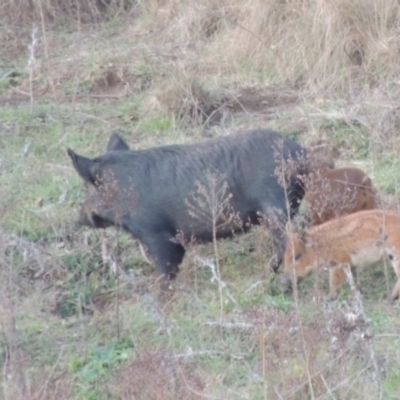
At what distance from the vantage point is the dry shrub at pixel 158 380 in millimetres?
5195

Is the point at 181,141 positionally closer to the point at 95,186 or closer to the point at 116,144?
the point at 116,144

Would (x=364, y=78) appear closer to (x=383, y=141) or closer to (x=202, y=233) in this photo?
(x=383, y=141)

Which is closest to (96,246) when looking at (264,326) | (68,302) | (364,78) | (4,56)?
(68,302)

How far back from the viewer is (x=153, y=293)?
731 cm

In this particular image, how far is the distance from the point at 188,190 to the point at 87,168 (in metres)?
0.66

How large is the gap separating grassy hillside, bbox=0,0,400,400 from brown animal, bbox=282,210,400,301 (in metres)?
0.12

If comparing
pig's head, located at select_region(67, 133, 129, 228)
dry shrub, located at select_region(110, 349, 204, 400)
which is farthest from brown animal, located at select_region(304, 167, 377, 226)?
dry shrub, located at select_region(110, 349, 204, 400)

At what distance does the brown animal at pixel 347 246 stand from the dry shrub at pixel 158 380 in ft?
4.67

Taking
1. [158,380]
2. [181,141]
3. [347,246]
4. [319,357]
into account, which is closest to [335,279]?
[347,246]

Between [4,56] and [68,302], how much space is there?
18.8 feet

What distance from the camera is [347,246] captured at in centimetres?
707

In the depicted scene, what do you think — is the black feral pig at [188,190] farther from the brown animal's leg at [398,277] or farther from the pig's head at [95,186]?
the brown animal's leg at [398,277]

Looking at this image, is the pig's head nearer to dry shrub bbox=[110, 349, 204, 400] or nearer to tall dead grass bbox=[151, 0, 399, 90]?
dry shrub bbox=[110, 349, 204, 400]

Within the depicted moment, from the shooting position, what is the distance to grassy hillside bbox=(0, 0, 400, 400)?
569 cm
